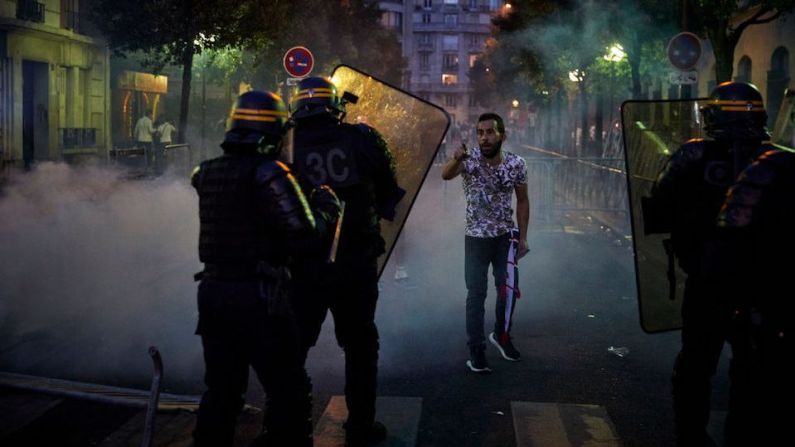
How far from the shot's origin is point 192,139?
118 ft

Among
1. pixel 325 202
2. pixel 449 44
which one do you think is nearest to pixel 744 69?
pixel 325 202

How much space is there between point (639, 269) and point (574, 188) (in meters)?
12.3

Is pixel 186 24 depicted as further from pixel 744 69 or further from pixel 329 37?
pixel 329 37

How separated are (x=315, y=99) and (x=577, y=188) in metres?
13.3

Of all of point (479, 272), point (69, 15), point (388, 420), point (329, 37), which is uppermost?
point (329, 37)

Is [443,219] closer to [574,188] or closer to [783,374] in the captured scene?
[574,188]

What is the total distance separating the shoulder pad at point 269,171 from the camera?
11.3 feet

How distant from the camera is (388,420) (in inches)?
193

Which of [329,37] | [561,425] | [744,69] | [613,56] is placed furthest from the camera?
[329,37]

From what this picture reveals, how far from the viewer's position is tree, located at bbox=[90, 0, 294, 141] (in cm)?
2348

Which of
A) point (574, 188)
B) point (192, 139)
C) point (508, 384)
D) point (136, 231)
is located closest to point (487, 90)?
point (192, 139)

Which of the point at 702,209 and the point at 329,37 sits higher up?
the point at 329,37

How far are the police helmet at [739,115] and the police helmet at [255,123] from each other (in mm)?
1817

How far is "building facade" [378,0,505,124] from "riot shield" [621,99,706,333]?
4361 inches
